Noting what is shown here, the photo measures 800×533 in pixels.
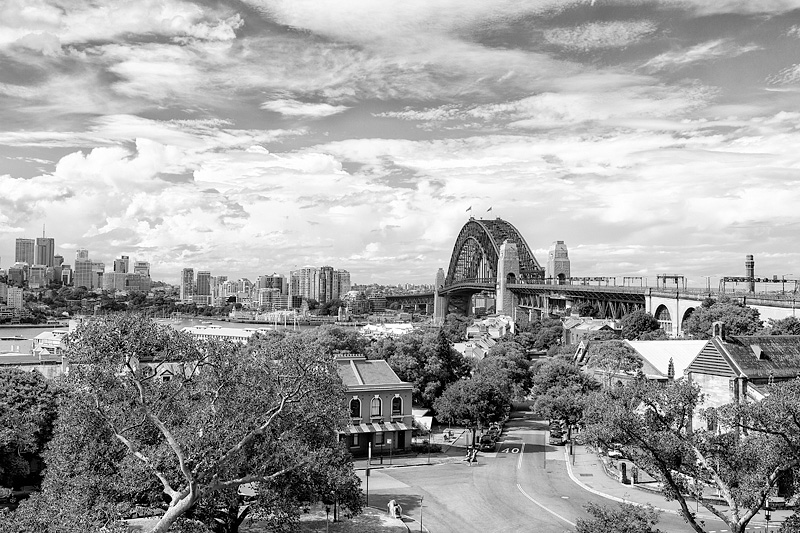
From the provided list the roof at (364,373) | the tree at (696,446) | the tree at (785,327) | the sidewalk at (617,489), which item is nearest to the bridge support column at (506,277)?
the tree at (785,327)

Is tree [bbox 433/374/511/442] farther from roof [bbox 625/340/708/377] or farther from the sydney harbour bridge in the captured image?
the sydney harbour bridge

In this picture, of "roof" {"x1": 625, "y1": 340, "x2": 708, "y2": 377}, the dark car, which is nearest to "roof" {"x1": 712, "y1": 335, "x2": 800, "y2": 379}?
"roof" {"x1": 625, "y1": 340, "x2": 708, "y2": 377}

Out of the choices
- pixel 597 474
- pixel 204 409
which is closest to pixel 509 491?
pixel 597 474

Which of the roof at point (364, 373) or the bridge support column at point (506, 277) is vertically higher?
the bridge support column at point (506, 277)

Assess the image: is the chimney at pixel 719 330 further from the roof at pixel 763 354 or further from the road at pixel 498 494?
the road at pixel 498 494

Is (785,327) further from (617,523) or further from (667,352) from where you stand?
(617,523)

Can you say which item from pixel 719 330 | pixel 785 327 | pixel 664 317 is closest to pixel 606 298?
pixel 664 317
